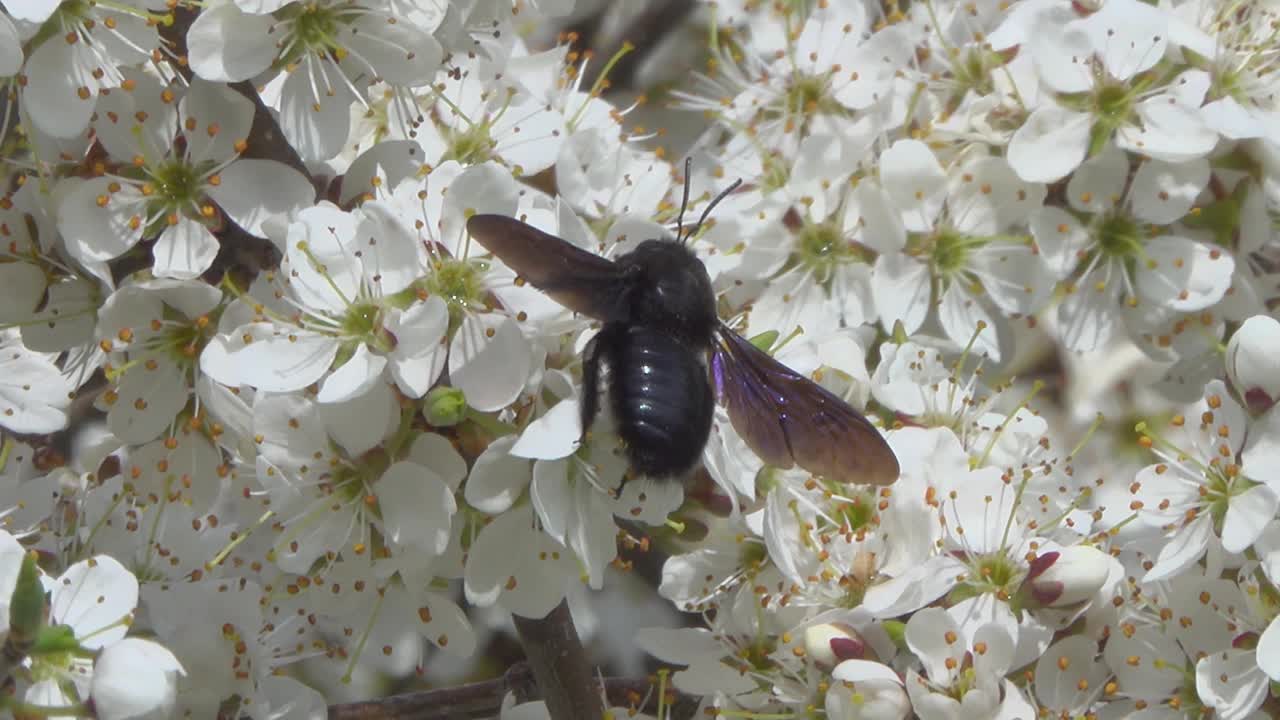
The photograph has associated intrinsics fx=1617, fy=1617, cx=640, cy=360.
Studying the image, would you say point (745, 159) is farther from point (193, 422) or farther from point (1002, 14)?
point (193, 422)

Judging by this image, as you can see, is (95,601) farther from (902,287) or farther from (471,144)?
(902,287)

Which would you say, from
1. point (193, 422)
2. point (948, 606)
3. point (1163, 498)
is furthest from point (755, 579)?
point (193, 422)

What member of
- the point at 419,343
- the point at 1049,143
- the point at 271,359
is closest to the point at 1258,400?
the point at 1049,143

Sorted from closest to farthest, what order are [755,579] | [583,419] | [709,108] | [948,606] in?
[583,419] < [948,606] < [755,579] < [709,108]

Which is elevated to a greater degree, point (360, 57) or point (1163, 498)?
point (360, 57)

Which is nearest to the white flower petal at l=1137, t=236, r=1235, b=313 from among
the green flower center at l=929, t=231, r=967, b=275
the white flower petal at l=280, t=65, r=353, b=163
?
the green flower center at l=929, t=231, r=967, b=275

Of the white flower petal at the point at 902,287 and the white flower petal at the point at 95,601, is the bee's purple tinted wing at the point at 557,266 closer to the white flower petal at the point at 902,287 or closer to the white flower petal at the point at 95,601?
the white flower petal at the point at 95,601
